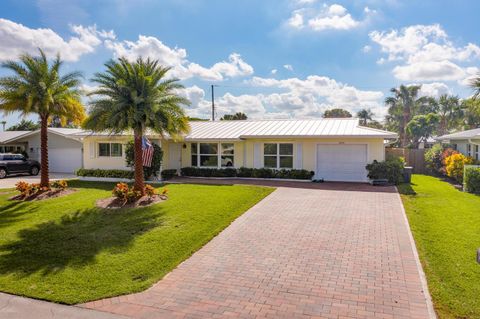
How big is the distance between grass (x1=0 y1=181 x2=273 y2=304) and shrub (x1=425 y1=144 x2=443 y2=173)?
15167 millimetres

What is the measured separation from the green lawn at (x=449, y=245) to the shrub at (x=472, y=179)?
2.16ft

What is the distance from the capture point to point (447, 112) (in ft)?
163

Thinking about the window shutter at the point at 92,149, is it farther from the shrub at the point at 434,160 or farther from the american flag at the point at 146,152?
the shrub at the point at 434,160

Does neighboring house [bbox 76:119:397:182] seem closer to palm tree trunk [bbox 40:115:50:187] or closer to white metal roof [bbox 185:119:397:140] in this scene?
white metal roof [bbox 185:119:397:140]

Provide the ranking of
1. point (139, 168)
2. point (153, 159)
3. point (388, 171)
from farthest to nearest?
point (153, 159) → point (388, 171) → point (139, 168)

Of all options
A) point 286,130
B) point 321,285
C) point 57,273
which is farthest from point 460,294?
point 286,130

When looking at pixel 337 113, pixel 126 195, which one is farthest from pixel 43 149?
pixel 337 113

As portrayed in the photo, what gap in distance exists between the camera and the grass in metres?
6.19

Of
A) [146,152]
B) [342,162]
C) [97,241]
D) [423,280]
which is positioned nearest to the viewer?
[423,280]

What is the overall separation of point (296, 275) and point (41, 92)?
12.9m

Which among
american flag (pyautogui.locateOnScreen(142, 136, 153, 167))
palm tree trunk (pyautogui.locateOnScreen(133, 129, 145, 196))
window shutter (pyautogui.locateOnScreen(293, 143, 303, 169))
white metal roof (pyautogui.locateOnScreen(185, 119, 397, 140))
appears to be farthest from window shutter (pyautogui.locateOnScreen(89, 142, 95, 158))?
window shutter (pyautogui.locateOnScreen(293, 143, 303, 169))

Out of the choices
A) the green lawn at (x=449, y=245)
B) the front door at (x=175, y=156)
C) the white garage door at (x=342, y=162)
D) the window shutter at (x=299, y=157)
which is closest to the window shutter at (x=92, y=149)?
the front door at (x=175, y=156)

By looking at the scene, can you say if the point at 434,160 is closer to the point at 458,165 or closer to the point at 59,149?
the point at 458,165

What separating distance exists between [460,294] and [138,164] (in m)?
11.3
